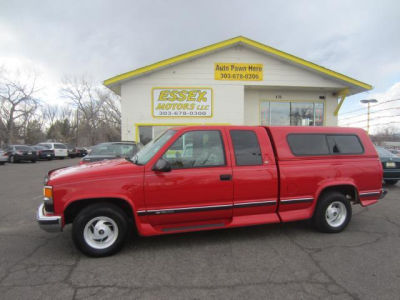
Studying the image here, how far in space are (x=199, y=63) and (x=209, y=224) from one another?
31.5 ft

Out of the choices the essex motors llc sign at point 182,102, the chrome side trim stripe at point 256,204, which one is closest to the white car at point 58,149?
the essex motors llc sign at point 182,102

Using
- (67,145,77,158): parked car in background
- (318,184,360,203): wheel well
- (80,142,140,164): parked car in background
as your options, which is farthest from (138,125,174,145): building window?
(67,145,77,158): parked car in background

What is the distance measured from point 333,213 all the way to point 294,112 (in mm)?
9535

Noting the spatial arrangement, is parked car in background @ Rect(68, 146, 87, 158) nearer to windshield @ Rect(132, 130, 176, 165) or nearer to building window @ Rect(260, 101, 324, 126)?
building window @ Rect(260, 101, 324, 126)

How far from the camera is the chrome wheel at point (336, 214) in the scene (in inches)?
167

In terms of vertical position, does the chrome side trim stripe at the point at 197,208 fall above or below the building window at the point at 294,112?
below

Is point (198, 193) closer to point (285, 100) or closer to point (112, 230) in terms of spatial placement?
point (112, 230)

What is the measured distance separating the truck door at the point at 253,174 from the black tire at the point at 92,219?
1.67 m

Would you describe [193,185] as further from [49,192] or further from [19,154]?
[19,154]

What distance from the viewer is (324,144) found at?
→ 4262mm

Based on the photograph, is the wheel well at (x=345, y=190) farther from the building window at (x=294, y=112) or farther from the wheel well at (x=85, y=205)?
the building window at (x=294, y=112)

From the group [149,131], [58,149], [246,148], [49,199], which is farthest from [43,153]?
[246,148]

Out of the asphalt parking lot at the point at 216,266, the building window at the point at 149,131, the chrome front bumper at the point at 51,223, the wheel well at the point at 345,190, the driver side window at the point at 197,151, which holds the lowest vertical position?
the asphalt parking lot at the point at 216,266

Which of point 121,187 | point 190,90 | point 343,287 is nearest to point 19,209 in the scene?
point 121,187
